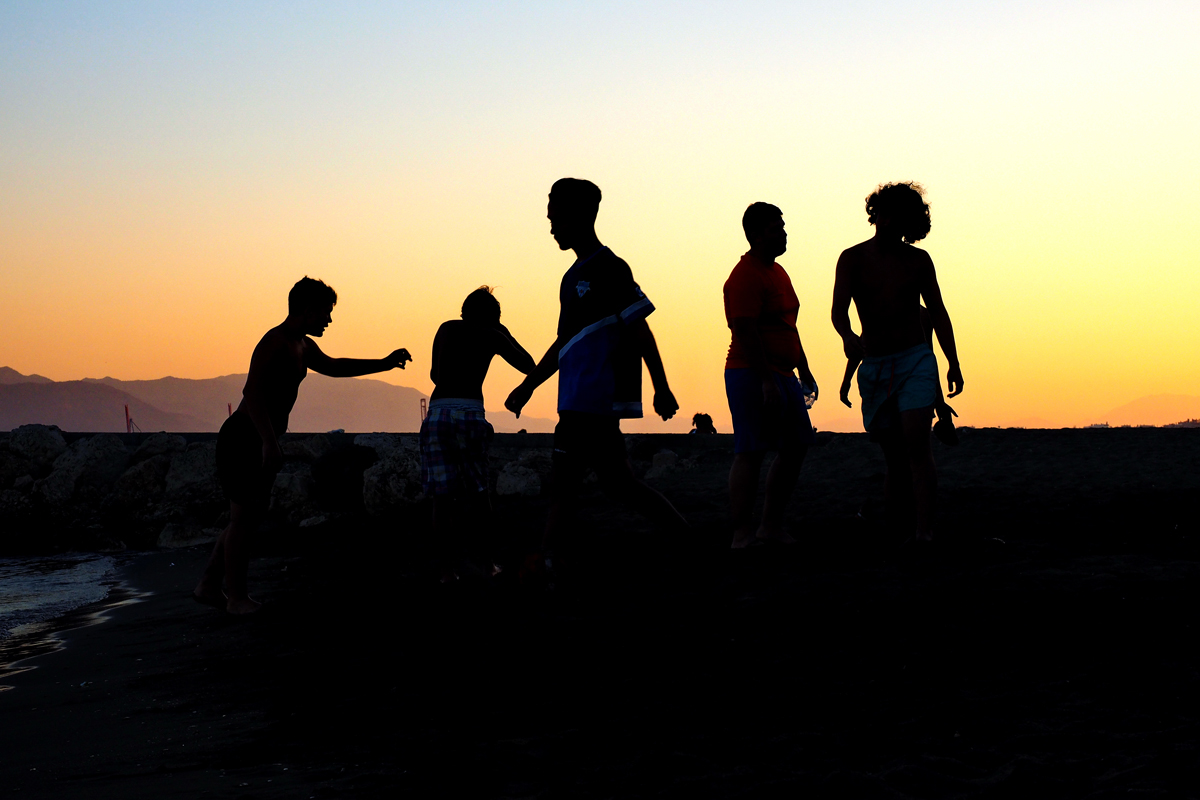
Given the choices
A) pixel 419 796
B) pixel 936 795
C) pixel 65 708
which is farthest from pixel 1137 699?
pixel 65 708

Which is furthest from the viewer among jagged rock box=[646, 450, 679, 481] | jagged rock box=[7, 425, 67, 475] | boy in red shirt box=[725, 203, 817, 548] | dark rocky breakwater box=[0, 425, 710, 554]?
jagged rock box=[7, 425, 67, 475]

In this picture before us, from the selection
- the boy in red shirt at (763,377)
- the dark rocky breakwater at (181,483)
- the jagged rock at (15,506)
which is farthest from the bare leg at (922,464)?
the jagged rock at (15,506)

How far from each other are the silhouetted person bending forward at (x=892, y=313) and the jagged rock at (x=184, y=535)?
713 cm

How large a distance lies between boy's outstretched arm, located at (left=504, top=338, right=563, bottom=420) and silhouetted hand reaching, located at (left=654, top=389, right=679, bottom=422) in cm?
46

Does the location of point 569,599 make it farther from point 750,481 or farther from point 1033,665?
point 1033,665

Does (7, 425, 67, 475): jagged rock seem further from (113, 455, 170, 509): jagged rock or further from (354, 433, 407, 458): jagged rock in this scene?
(354, 433, 407, 458): jagged rock

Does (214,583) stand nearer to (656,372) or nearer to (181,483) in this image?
(656,372)

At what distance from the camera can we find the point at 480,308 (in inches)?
210

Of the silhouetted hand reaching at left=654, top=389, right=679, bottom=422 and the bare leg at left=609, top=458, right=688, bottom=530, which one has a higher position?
the silhouetted hand reaching at left=654, top=389, right=679, bottom=422

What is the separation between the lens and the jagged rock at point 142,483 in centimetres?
1146

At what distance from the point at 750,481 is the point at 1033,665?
2169 millimetres

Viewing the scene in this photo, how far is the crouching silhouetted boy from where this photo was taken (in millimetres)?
5246

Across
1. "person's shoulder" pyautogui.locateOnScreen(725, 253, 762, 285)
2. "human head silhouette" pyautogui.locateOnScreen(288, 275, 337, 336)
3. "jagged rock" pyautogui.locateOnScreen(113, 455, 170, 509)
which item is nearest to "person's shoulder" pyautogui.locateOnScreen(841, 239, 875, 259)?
"person's shoulder" pyautogui.locateOnScreen(725, 253, 762, 285)

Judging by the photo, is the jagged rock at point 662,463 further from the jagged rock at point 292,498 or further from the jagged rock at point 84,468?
the jagged rock at point 84,468
